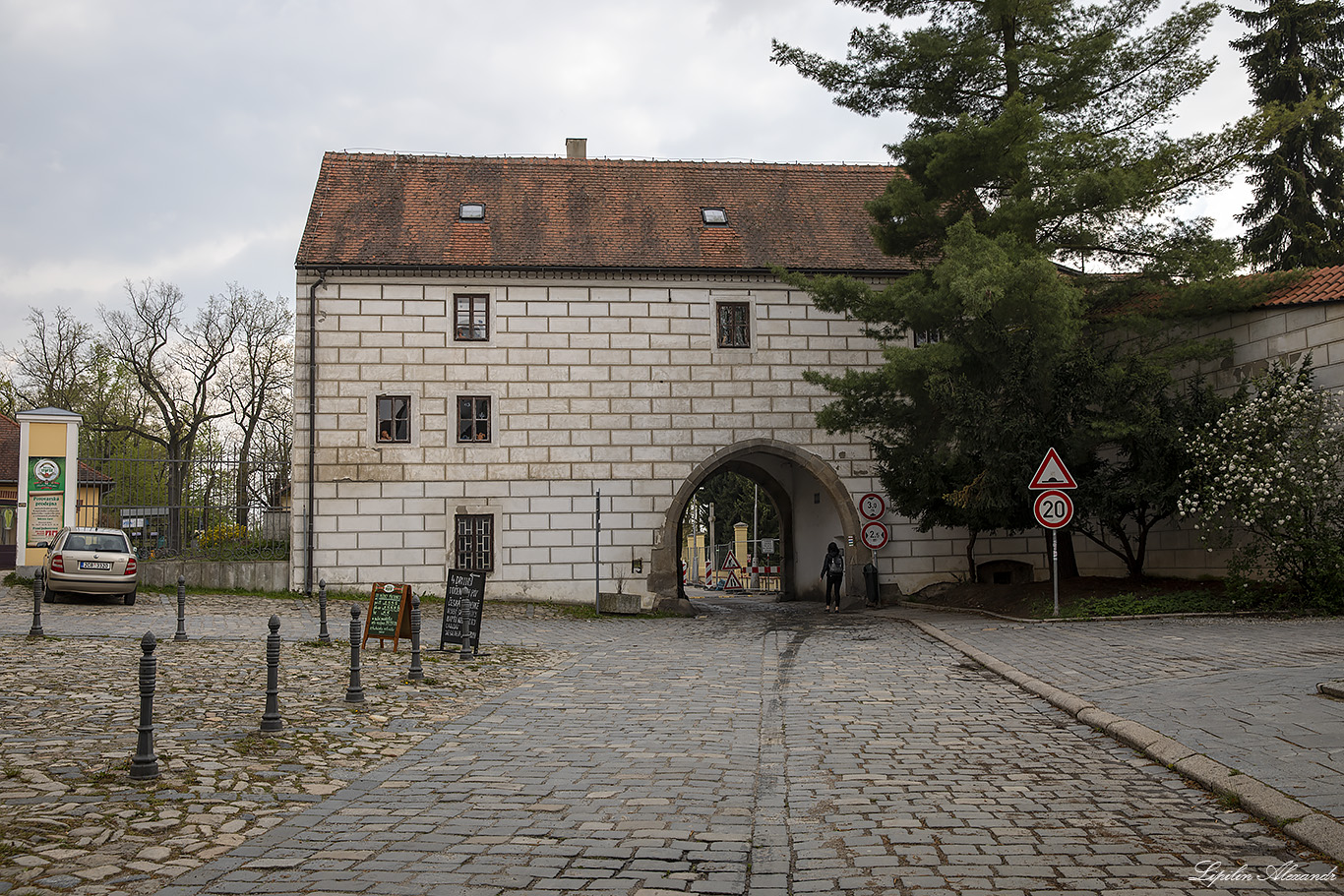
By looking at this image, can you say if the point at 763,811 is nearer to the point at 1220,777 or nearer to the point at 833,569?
the point at 1220,777

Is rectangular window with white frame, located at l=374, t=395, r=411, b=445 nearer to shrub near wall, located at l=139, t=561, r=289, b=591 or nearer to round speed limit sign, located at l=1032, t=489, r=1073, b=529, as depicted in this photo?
shrub near wall, located at l=139, t=561, r=289, b=591

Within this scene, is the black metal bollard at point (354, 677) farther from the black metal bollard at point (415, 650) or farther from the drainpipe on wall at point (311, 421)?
the drainpipe on wall at point (311, 421)

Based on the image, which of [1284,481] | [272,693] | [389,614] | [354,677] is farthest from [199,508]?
[1284,481]

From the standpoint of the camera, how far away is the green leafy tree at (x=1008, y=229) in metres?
19.8

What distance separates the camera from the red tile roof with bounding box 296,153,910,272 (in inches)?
1024

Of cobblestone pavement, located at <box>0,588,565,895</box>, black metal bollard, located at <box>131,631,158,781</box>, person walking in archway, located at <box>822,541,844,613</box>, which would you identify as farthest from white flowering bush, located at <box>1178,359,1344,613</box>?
black metal bollard, located at <box>131,631,158,781</box>

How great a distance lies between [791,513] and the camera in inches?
1267

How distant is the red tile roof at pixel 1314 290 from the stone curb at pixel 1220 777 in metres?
11.8

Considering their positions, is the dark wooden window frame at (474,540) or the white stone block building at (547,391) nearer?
the white stone block building at (547,391)

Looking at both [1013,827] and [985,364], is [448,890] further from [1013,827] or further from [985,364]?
[985,364]

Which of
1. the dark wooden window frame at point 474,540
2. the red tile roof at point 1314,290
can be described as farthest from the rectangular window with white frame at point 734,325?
the red tile roof at point 1314,290

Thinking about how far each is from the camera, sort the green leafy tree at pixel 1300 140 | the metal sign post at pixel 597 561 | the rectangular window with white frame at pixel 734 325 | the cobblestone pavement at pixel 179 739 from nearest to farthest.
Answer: the cobblestone pavement at pixel 179 739 → the metal sign post at pixel 597 561 → the rectangular window with white frame at pixel 734 325 → the green leafy tree at pixel 1300 140

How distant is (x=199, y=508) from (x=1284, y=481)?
22.0 metres

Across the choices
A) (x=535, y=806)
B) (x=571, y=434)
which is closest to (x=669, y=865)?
(x=535, y=806)
